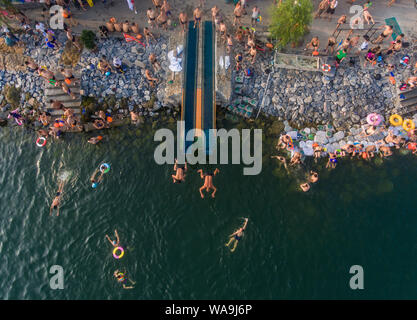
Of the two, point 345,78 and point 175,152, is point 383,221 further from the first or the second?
point 175,152

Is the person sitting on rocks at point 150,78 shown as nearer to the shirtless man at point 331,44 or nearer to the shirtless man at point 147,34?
the shirtless man at point 147,34

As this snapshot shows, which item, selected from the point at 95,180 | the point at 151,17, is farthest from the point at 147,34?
the point at 95,180

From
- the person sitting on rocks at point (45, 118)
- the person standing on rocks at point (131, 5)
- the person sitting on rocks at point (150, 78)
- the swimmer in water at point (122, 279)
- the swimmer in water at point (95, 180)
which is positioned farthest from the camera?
the person standing on rocks at point (131, 5)

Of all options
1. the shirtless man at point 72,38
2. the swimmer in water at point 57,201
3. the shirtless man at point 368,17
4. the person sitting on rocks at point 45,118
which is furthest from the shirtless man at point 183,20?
the swimmer in water at point 57,201

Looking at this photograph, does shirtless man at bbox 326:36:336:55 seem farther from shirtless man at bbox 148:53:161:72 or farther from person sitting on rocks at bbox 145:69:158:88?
person sitting on rocks at bbox 145:69:158:88

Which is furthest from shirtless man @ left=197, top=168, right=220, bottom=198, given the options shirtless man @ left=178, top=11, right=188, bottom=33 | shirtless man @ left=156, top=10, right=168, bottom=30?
shirtless man @ left=156, top=10, right=168, bottom=30

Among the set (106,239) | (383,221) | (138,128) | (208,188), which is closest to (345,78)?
(383,221)
